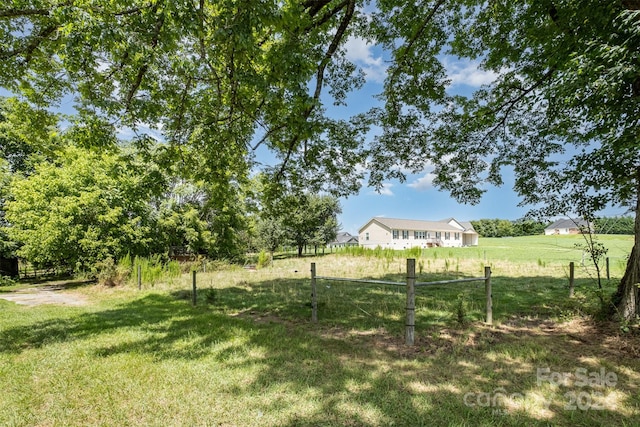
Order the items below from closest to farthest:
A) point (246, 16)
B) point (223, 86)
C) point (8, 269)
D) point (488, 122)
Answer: point (246, 16), point (223, 86), point (488, 122), point (8, 269)

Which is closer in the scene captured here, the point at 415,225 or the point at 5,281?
the point at 5,281

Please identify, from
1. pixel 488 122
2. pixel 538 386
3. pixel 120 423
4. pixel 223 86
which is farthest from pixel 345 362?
pixel 488 122

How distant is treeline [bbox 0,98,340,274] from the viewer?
7094 millimetres

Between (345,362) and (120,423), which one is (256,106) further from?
(120,423)

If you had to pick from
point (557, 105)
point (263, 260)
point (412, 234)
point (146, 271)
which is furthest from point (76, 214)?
point (412, 234)

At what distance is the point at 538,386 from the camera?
10.7ft

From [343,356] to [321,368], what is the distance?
0.54 metres

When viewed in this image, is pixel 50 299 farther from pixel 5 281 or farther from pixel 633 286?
pixel 633 286

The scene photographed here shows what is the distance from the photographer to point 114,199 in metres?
14.4

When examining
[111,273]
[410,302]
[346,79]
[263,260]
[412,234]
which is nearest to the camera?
[410,302]

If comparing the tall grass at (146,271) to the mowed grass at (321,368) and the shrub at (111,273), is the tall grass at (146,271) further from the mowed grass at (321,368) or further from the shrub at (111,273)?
the mowed grass at (321,368)

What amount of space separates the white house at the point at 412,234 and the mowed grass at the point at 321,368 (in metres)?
34.4

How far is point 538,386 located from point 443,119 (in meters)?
7.06

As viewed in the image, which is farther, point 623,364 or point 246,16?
point 623,364
